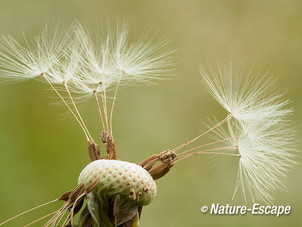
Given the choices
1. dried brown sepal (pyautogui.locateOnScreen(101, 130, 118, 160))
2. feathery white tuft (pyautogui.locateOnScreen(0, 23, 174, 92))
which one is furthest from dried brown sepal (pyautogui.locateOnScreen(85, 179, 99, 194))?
feathery white tuft (pyautogui.locateOnScreen(0, 23, 174, 92))

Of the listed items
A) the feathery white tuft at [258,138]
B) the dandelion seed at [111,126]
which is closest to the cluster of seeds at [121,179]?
the dandelion seed at [111,126]

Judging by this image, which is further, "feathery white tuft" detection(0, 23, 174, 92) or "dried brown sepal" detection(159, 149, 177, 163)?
"feathery white tuft" detection(0, 23, 174, 92)

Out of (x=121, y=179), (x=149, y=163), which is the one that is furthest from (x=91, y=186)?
(x=149, y=163)

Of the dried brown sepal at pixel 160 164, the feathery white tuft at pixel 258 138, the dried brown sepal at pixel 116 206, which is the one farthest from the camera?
the feathery white tuft at pixel 258 138

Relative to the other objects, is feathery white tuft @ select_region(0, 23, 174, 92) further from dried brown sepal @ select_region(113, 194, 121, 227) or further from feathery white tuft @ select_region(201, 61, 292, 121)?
dried brown sepal @ select_region(113, 194, 121, 227)

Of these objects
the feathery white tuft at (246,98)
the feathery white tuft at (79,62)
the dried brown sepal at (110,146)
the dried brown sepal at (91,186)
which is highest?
the feathery white tuft at (79,62)

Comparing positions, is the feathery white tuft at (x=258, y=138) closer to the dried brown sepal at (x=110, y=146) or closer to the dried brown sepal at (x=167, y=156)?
the dried brown sepal at (x=167, y=156)

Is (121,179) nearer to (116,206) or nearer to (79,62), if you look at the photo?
(116,206)

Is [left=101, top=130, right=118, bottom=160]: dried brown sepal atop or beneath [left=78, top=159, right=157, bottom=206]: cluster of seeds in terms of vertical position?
atop
